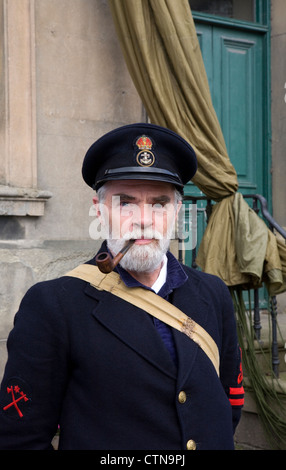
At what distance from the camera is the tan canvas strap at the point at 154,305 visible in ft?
6.42

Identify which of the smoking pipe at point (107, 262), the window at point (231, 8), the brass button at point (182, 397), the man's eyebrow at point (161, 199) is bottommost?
the brass button at point (182, 397)

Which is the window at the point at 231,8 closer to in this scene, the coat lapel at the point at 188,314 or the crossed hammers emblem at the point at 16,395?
the coat lapel at the point at 188,314

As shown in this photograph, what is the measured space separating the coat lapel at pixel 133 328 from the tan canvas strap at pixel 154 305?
0.02m

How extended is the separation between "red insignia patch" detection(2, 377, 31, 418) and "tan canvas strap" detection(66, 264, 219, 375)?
36 centimetres

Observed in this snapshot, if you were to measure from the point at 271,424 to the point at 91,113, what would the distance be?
2.45 meters

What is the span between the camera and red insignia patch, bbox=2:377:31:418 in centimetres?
183

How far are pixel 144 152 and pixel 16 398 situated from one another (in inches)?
32.1

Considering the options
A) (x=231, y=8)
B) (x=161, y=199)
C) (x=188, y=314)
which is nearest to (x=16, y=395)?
(x=188, y=314)

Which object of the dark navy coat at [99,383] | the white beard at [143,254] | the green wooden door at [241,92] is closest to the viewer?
the dark navy coat at [99,383]

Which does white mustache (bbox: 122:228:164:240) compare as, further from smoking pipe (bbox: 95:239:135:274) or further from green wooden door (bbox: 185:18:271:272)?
green wooden door (bbox: 185:18:271:272)

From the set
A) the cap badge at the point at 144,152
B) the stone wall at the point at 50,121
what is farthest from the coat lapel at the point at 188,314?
the stone wall at the point at 50,121

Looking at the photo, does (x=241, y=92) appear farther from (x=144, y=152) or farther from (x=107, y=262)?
(x=107, y=262)

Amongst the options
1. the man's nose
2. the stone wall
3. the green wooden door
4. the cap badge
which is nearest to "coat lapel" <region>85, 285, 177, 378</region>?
the man's nose

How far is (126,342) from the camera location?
1875mm
